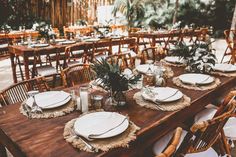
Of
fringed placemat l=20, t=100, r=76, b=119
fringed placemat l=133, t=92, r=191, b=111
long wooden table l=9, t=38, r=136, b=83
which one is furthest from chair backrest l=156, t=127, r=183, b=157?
long wooden table l=9, t=38, r=136, b=83

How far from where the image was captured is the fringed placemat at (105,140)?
3.54 ft

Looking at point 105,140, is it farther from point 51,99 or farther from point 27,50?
point 27,50

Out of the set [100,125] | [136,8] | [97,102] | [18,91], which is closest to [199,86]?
[97,102]

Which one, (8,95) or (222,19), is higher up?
(222,19)

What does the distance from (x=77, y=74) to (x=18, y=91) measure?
2.00ft

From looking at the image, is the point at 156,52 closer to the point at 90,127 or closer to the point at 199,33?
the point at 90,127

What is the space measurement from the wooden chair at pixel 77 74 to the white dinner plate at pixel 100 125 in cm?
90

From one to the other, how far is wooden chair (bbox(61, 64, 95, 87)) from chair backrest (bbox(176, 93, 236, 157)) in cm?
120

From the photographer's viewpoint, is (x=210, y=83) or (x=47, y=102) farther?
(x=210, y=83)

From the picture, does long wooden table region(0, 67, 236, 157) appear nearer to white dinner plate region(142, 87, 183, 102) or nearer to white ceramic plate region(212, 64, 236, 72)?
white dinner plate region(142, 87, 183, 102)

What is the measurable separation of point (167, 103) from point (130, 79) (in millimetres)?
290

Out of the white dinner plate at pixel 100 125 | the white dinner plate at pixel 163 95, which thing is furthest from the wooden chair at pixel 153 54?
the white dinner plate at pixel 100 125

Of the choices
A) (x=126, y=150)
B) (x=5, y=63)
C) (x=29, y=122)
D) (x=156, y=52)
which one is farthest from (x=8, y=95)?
(x=5, y=63)

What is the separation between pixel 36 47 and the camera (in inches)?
149
